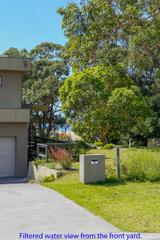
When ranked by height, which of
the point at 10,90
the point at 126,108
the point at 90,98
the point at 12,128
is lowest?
the point at 12,128

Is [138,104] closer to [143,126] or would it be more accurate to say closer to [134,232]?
[143,126]

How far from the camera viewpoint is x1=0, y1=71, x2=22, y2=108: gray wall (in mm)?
26703

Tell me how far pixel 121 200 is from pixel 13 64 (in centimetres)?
1665

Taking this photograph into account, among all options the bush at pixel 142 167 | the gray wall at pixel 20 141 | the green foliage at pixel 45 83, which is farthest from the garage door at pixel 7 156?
the green foliage at pixel 45 83

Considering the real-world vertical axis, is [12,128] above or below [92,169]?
above

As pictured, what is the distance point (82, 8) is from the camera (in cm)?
1608

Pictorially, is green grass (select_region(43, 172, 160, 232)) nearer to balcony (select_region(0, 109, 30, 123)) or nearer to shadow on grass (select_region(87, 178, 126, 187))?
shadow on grass (select_region(87, 178, 126, 187))

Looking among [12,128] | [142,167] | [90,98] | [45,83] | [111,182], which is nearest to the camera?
[111,182]

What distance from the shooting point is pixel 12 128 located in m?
26.0

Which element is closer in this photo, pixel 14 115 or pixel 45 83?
pixel 14 115

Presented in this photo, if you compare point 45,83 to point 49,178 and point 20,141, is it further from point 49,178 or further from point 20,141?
point 49,178

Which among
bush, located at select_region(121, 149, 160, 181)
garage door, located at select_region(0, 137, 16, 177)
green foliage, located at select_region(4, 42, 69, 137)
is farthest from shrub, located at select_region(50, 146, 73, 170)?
green foliage, located at select_region(4, 42, 69, 137)

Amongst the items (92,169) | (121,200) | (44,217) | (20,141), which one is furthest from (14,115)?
(44,217)

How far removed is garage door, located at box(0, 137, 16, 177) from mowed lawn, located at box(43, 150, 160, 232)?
10333mm
